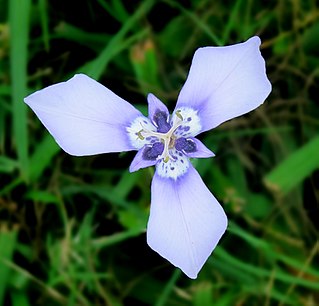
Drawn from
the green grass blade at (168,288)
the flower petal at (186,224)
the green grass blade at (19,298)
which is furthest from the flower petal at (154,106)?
the green grass blade at (19,298)

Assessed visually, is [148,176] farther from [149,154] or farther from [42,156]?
[149,154]

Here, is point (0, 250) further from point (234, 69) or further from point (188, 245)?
point (234, 69)

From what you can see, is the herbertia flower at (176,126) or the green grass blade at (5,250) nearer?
the herbertia flower at (176,126)

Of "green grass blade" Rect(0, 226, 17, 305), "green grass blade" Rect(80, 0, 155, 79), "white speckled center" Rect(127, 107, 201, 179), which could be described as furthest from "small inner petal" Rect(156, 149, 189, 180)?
"green grass blade" Rect(0, 226, 17, 305)

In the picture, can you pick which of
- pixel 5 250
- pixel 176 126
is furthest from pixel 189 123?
pixel 5 250

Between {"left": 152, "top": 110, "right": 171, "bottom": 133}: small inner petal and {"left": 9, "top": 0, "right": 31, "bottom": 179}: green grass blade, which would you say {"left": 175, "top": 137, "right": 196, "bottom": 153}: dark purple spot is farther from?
{"left": 9, "top": 0, "right": 31, "bottom": 179}: green grass blade

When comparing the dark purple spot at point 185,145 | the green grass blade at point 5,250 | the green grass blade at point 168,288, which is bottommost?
the green grass blade at point 168,288

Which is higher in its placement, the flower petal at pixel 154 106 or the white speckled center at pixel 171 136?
the flower petal at pixel 154 106

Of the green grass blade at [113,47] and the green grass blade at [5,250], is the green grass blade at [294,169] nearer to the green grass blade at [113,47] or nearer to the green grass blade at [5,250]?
the green grass blade at [113,47]
